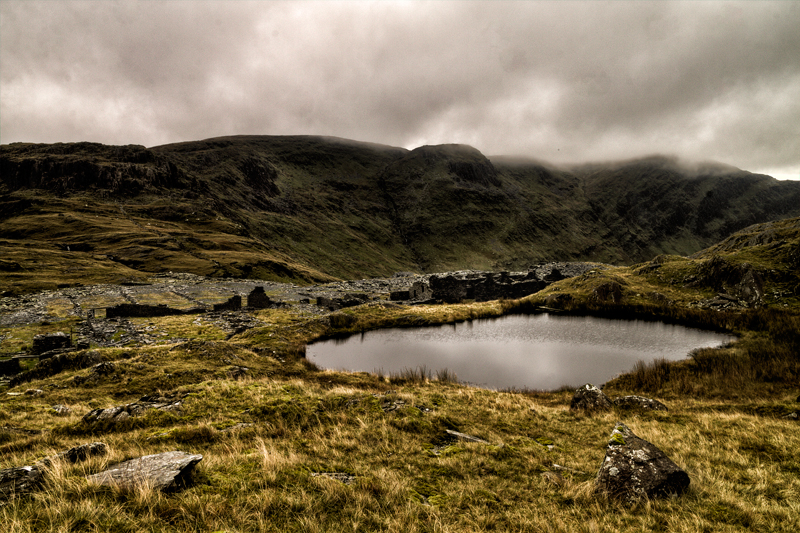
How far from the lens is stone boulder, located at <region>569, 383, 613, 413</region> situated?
18.1 metres

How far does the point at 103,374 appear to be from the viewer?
2094 cm

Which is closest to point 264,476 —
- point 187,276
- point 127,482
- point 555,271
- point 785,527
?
point 127,482

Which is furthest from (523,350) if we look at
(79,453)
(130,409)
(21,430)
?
(21,430)

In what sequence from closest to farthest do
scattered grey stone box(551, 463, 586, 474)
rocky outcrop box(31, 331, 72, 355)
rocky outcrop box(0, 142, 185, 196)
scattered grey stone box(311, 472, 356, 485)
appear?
scattered grey stone box(311, 472, 356, 485), scattered grey stone box(551, 463, 586, 474), rocky outcrop box(31, 331, 72, 355), rocky outcrop box(0, 142, 185, 196)

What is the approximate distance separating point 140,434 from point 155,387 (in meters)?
11.3

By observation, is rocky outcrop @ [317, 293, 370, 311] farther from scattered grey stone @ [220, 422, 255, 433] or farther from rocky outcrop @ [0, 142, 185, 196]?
rocky outcrop @ [0, 142, 185, 196]

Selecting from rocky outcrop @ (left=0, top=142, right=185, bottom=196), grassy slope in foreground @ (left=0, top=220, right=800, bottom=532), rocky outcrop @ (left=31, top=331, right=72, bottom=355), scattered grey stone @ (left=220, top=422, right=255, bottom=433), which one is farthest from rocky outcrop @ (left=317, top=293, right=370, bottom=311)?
rocky outcrop @ (left=0, top=142, right=185, bottom=196)

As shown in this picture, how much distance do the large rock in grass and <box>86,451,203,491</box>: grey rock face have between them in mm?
9165

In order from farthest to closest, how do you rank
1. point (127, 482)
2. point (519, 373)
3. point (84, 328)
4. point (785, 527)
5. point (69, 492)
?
point (84, 328) → point (519, 373) → point (785, 527) → point (127, 482) → point (69, 492)

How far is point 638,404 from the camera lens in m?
18.1

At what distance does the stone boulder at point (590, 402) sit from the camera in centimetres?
1809

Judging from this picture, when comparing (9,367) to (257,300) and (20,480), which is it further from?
(257,300)

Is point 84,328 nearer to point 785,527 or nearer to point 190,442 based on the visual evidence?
point 190,442

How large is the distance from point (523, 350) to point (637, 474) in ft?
111
